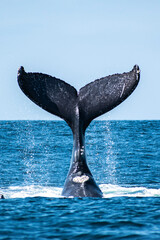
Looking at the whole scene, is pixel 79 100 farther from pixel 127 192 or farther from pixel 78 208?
pixel 127 192

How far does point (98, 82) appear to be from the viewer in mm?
10773

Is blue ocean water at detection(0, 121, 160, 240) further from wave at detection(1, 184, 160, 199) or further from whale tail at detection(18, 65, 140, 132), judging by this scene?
whale tail at detection(18, 65, 140, 132)

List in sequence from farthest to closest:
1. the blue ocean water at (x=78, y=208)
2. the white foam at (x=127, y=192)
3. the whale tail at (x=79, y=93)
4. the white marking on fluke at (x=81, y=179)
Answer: the white foam at (x=127, y=192) → the white marking on fluke at (x=81, y=179) → the whale tail at (x=79, y=93) → the blue ocean water at (x=78, y=208)

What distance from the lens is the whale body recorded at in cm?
1056

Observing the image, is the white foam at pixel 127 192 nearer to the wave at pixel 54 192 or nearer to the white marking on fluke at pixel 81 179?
the wave at pixel 54 192

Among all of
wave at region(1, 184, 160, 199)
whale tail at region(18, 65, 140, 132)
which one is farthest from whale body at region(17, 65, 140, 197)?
wave at region(1, 184, 160, 199)

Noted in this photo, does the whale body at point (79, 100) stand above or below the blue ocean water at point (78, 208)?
above

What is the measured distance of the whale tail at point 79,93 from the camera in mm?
10555

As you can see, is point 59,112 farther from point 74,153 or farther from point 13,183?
point 13,183

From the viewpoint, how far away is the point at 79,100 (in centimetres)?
1097

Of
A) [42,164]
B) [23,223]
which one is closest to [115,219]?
[23,223]

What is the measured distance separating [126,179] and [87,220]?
334 inches

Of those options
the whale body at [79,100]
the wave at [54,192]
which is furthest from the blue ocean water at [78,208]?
the whale body at [79,100]

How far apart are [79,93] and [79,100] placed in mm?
149
